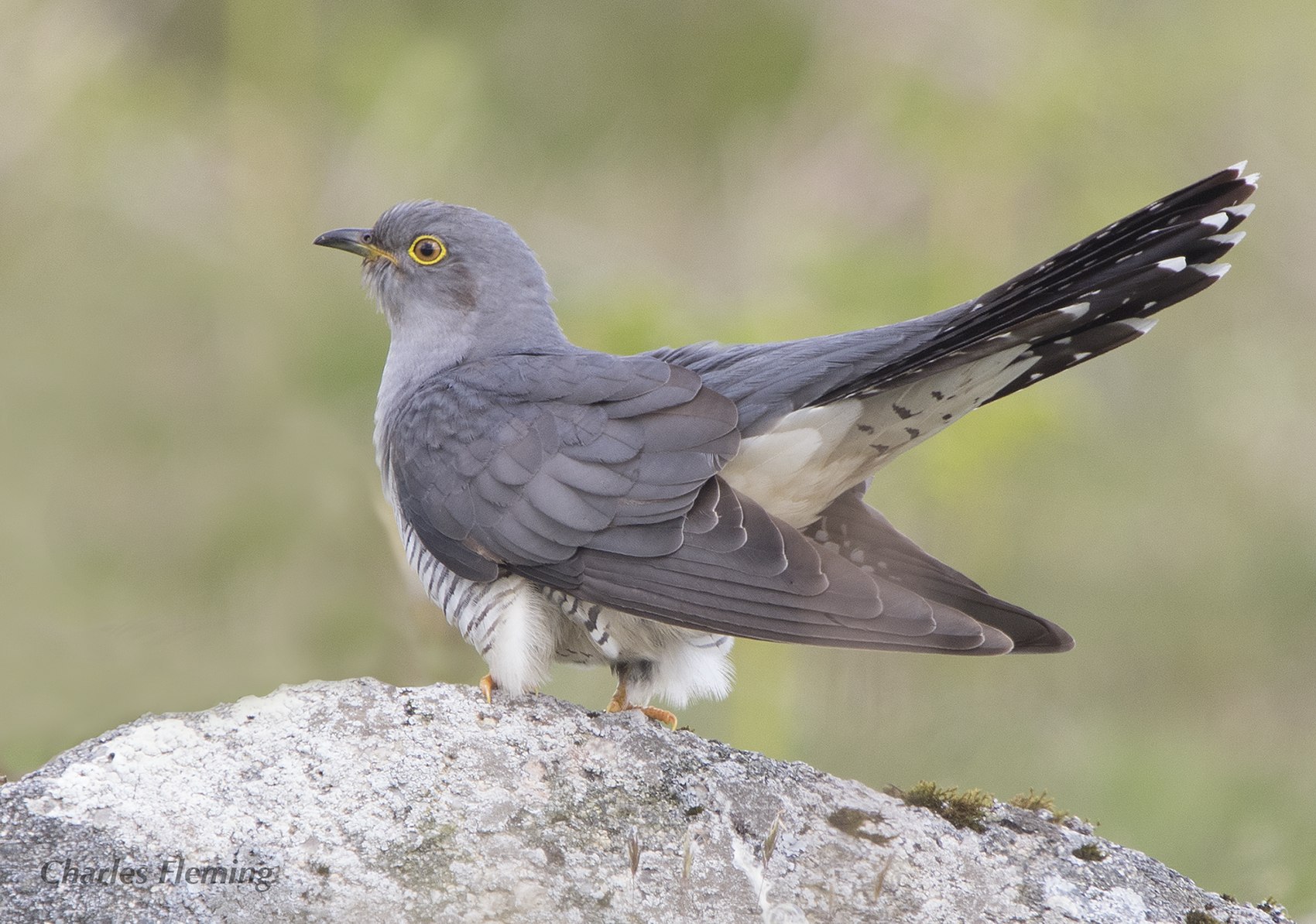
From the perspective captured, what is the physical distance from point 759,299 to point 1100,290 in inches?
104

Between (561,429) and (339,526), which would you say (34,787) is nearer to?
(561,429)

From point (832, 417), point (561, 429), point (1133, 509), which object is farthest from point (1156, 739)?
point (561, 429)

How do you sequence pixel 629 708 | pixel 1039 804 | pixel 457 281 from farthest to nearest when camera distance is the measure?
pixel 457 281, pixel 629 708, pixel 1039 804

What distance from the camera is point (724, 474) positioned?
3363 millimetres

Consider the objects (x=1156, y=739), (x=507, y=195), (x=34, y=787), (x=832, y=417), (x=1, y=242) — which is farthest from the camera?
(x=507, y=195)

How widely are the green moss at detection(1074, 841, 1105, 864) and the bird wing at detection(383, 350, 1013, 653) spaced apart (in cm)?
45

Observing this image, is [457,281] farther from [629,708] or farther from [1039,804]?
[1039,804]

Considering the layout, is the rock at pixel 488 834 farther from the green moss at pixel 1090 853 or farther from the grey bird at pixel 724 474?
the grey bird at pixel 724 474

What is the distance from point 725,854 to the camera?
7.95ft

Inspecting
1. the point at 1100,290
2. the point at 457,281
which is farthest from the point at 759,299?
the point at 1100,290

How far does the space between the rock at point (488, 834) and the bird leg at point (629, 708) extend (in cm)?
64

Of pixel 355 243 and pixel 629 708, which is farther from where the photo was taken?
pixel 355 243

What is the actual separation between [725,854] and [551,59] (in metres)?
7.41

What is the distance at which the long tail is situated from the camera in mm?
2820
